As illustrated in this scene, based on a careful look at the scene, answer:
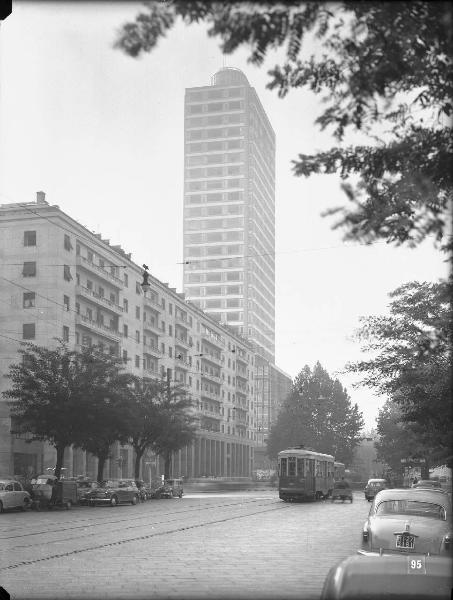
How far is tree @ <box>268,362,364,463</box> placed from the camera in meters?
99.3

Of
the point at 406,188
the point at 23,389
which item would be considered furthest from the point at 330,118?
the point at 23,389

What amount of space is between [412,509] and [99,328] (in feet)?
181

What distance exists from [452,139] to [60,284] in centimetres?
5710

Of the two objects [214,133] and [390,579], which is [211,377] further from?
[390,579]

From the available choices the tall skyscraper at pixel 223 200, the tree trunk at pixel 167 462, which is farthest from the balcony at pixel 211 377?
the tree trunk at pixel 167 462

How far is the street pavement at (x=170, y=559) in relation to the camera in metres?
10.3

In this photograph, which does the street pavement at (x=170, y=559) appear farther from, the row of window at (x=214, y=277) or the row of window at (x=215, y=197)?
the row of window at (x=215, y=197)

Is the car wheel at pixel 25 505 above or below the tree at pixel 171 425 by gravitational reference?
below

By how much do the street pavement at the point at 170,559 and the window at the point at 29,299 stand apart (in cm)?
3532

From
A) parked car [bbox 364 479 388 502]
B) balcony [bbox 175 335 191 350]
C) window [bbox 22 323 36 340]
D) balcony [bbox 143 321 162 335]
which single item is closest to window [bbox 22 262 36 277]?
window [bbox 22 323 36 340]

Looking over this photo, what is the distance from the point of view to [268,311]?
156125 millimetres

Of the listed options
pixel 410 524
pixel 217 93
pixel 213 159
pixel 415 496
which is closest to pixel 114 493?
pixel 415 496

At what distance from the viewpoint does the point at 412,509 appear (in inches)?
502

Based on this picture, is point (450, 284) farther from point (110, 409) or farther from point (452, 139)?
point (110, 409)
